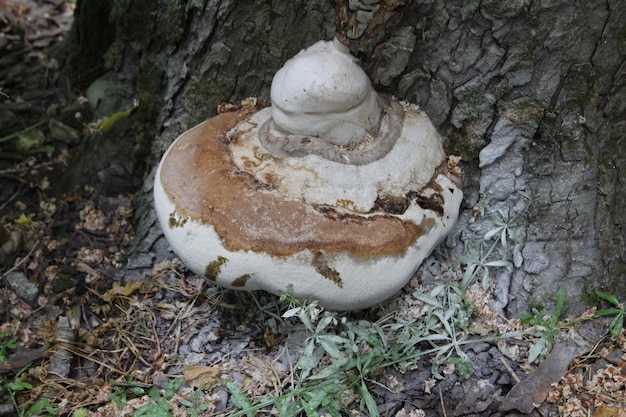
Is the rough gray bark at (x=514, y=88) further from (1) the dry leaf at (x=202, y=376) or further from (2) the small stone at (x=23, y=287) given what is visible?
(2) the small stone at (x=23, y=287)

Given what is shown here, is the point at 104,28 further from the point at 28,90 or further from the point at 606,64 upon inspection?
the point at 606,64

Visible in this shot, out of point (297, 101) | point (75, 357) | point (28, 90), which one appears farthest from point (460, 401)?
point (28, 90)

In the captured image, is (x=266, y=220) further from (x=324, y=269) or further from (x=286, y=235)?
(x=324, y=269)

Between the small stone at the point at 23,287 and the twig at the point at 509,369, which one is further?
the small stone at the point at 23,287

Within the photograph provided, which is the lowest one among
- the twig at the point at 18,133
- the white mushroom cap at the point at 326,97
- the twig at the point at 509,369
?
the twig at the point at 509,369

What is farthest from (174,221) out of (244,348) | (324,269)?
(244,348)

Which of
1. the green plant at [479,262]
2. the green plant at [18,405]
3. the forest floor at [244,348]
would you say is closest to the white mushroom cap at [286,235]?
the forest floor at [244,348]
